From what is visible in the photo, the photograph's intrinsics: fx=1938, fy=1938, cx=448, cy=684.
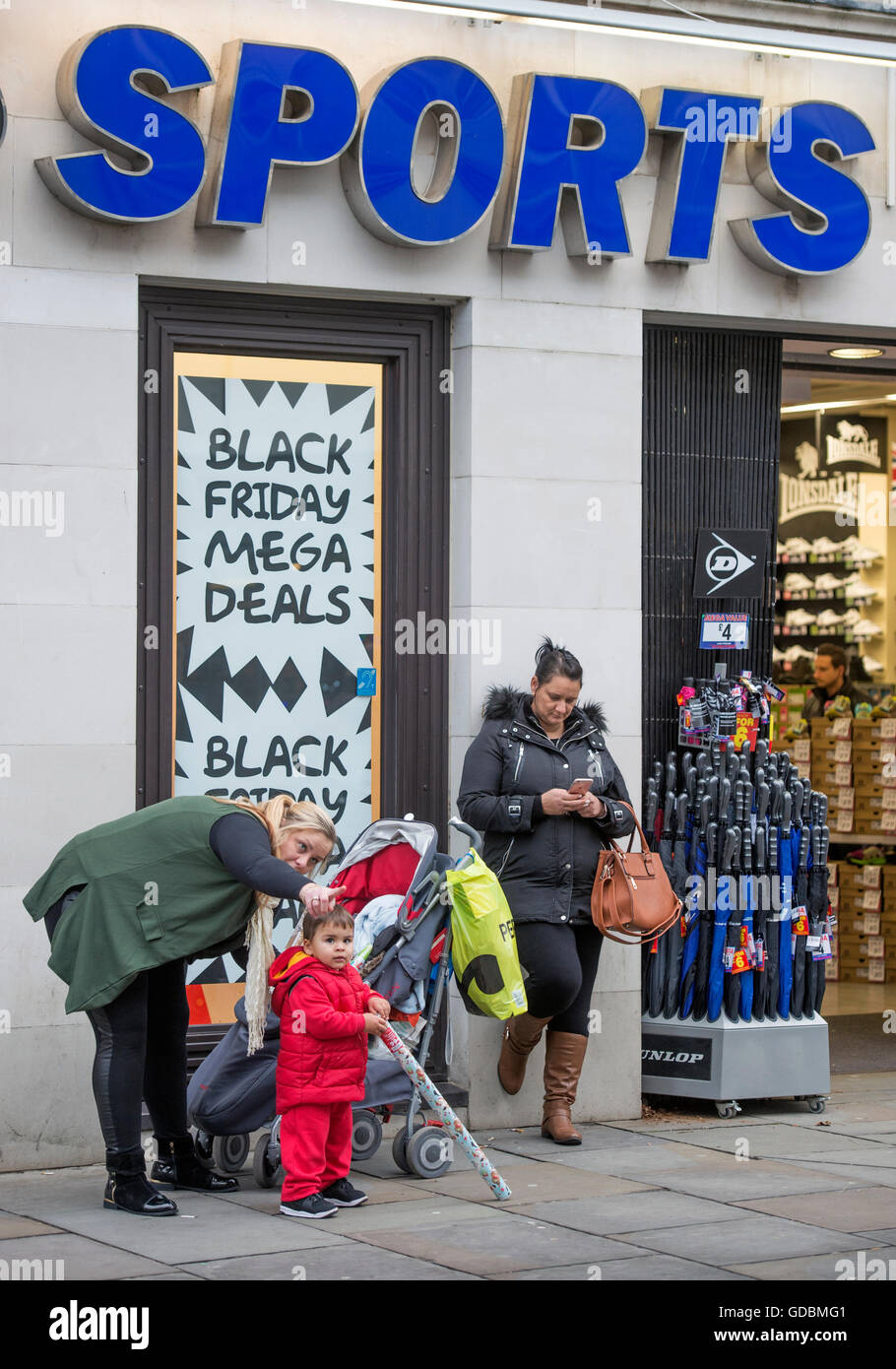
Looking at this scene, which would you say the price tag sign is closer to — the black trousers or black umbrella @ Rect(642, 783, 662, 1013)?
black umbrella @ Rect(642, 783, 662, 1013)

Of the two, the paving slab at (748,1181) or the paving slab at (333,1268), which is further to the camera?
the paving slab at (748,1181)

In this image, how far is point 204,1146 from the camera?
7.36m

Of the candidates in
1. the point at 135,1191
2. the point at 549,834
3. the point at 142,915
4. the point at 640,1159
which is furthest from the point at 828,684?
the point at 135,1191

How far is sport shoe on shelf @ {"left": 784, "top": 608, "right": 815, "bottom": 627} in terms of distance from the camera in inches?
604

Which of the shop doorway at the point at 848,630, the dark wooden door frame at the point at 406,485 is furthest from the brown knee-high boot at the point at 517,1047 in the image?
the shop doorway at the point at 848,630

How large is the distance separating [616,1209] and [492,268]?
162 inches

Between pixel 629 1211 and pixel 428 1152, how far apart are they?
906 millimetres

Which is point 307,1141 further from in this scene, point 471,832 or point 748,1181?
point 748,1181

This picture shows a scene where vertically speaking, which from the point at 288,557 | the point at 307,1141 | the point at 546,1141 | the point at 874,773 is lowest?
the point at 546,1141

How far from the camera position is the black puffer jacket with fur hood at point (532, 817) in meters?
8.08

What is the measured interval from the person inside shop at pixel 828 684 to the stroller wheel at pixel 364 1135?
6829mm

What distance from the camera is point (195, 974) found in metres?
8.34

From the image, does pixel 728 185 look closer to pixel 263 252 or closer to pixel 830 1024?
pixel 263 252

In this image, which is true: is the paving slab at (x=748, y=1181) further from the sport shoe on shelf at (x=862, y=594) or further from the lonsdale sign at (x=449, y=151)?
the sport shoe on shelf at (x=862, y=594)
